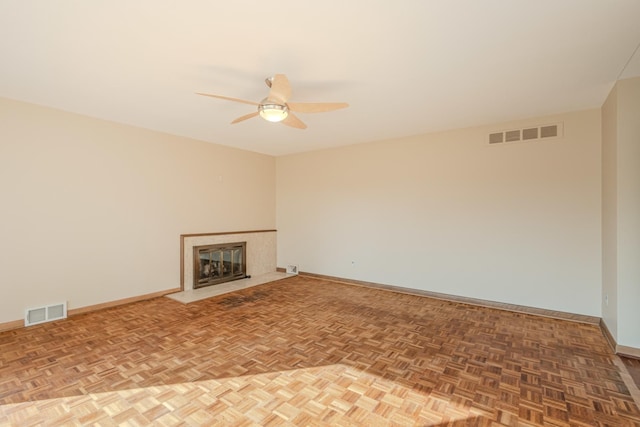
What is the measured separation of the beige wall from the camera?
267 centimetres

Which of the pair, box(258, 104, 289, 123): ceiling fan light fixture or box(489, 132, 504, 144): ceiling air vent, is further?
box(489, 132, 504, 144): ceiling air vent

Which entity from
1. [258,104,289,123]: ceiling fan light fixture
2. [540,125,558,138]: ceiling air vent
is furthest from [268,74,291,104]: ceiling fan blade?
[540,125,558,138]: ceiling air vent

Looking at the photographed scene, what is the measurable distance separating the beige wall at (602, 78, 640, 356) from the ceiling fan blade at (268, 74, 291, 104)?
308 cm

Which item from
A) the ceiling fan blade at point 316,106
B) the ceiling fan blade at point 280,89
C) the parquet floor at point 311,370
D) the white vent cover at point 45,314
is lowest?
the parquet floor at point 311,370

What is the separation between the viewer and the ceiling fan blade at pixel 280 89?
2256 mm

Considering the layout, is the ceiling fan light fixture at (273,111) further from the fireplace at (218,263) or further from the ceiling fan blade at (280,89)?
the fireplace at (218,263)

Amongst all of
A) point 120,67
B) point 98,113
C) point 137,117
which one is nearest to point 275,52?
point 120,67

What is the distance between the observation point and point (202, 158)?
203 inches

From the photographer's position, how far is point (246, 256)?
5883mm

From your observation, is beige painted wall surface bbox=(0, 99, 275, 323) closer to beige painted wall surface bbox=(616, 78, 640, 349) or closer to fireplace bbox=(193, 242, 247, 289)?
fireplace bbox=(193, 242, 247, 289)

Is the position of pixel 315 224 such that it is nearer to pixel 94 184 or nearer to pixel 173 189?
pixel 173 189

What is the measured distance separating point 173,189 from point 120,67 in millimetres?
2470

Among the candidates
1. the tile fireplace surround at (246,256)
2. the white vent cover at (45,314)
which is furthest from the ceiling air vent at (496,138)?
the white vent cover at (45,314)

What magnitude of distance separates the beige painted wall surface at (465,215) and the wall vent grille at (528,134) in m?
0.07
